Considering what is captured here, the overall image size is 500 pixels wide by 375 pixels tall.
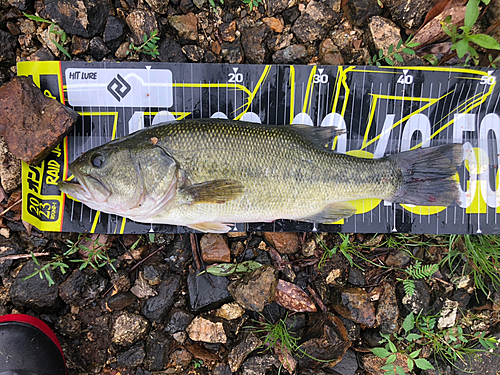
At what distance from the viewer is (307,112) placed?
372cm

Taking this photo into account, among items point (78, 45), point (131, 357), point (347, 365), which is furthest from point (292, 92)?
point (131, 357)

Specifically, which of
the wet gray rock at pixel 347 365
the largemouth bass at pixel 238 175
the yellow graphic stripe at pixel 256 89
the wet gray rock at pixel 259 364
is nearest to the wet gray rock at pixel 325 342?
the wet gray rock at pixel 347 365

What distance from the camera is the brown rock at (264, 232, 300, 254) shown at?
3.72m

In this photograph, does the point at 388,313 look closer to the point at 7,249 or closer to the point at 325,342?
the point at 325,342

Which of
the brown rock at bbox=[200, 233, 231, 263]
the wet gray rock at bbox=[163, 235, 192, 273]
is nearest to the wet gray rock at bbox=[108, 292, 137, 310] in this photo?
the wet gray rock at bbox=[163, 235, 192, 273]

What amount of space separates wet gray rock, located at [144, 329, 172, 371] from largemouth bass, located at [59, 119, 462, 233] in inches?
58.4

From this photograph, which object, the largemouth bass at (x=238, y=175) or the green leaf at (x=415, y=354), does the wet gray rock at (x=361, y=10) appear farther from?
the green leaf at (x=415, y=354)

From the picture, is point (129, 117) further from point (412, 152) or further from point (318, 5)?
point (412, 152)

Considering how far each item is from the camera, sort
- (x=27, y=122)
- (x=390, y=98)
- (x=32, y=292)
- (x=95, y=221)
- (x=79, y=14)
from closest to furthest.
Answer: (x=27, y=122) → (x=32, y=292) → (x=79, y=14) → (x=95, y=221) → (x=390, y=98)

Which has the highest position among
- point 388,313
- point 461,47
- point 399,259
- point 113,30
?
point 113,30

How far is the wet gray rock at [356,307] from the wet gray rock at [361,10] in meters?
3.40

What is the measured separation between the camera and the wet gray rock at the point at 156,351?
3518 millimetres

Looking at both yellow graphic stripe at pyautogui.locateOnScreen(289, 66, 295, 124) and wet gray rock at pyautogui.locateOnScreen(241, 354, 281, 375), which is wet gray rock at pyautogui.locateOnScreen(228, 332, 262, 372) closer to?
wet gray rock at pyautogui.locateOnScreen(241, 354, 281, 375)

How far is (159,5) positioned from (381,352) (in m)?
4.97
